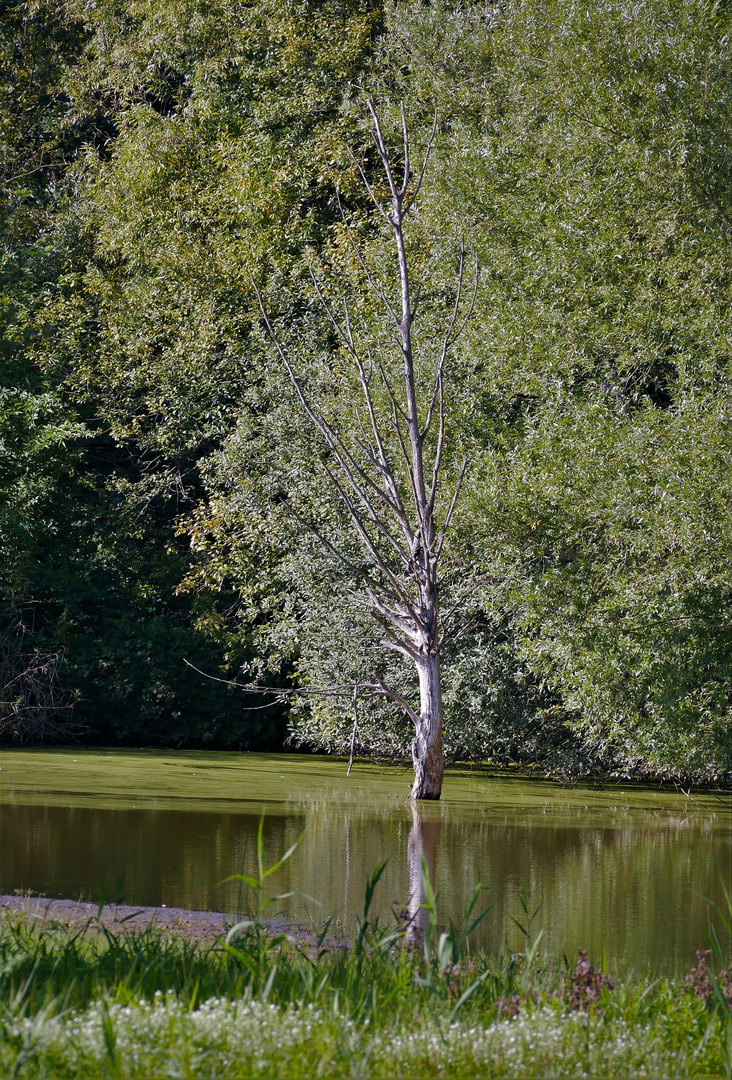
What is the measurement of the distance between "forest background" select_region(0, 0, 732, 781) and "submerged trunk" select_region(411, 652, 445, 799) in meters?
1.32

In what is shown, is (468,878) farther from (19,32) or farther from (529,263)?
(19,32)

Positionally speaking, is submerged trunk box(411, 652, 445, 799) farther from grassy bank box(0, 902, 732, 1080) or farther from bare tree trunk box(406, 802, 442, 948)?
grassy bank box(0, 902, 732, 1080)

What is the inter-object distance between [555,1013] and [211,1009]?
1013 millimetres

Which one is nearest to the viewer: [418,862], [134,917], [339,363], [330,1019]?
[330,1019]

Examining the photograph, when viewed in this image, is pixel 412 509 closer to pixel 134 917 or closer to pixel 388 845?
pixel 388 845

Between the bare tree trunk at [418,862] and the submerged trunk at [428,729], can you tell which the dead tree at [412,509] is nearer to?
the submerged trunk at [428,729]

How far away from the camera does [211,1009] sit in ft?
10.6

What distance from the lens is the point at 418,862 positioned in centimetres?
766

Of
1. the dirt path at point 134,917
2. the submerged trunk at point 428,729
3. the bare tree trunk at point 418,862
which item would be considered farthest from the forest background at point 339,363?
the dirt path at point 134,917

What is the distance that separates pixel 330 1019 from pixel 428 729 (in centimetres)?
774

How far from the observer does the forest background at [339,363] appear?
1143 centimetres

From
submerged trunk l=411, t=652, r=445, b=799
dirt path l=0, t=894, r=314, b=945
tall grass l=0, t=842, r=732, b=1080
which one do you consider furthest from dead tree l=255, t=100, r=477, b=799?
tall grass l=0, t=842, r=732, b=1080

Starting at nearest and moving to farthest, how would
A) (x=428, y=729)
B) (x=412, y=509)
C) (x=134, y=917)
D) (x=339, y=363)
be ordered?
(x=134, y=917) < (x=428, y=729) < (x=412, y=509) < (x=339, y=363)

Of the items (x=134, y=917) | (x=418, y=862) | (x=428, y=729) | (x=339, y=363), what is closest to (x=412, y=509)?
(x=428, y=729)
